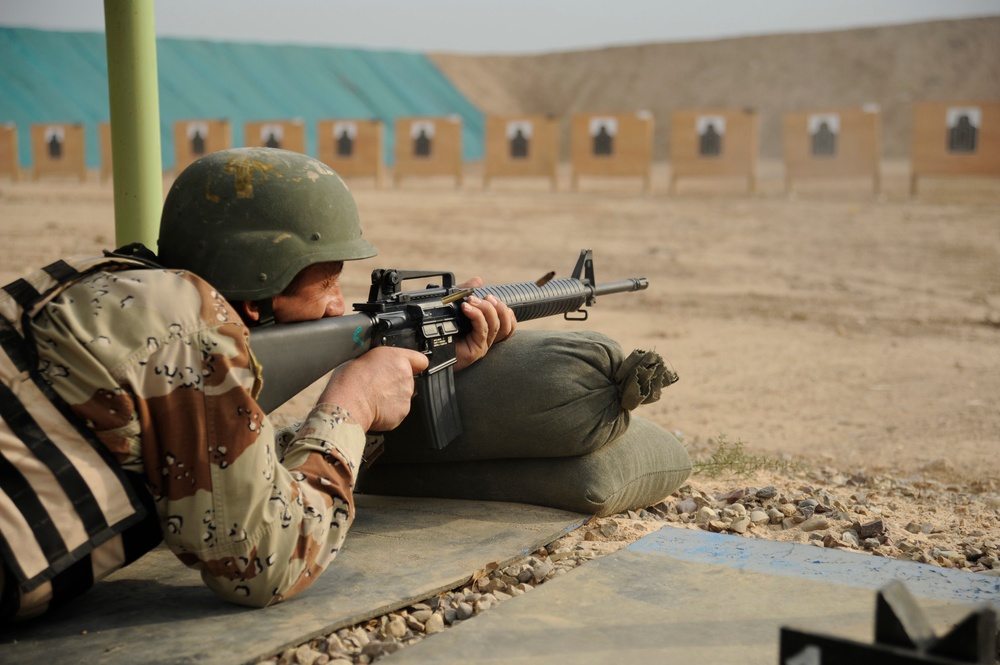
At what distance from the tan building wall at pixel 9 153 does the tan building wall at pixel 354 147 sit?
19.1ft

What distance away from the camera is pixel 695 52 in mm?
39344

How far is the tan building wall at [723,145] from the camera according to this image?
18516 mm

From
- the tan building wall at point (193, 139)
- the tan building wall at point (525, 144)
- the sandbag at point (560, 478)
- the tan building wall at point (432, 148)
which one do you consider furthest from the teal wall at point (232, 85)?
the sandbag at point (560, 478)

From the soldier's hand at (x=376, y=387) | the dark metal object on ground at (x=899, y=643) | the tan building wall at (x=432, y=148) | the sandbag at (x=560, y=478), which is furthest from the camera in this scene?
the tan building wall at (x=432, y=148)

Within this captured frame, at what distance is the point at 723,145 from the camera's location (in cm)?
1927

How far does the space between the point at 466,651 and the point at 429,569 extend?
1.63ft

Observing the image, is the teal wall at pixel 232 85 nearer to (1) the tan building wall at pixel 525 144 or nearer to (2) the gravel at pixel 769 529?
(1) the tan building wall at pixel 525 144

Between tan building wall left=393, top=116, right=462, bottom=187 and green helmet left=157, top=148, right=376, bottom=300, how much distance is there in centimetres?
1779

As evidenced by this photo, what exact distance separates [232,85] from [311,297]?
27.0m

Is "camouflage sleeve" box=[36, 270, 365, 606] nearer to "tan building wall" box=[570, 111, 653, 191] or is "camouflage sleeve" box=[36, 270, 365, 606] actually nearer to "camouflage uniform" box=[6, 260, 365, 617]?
"camouflage uniform" box=[6, 260, 365, 617]

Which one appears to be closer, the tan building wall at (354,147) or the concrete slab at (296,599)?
the concrete slab at (296,599)

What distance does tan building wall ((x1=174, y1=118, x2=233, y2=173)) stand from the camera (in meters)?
21.7

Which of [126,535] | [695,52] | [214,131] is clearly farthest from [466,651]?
[695,52]

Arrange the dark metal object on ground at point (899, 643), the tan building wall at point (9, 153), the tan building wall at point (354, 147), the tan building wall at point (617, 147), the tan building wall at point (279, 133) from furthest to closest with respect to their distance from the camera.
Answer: the tan building wall at point (279, 133) < the tan building wall at point (9, 153) < the tan building wall at point (354, 147) < the tan building wall at point (617, 147) < the dark metal object on ground at point (899, 643)
